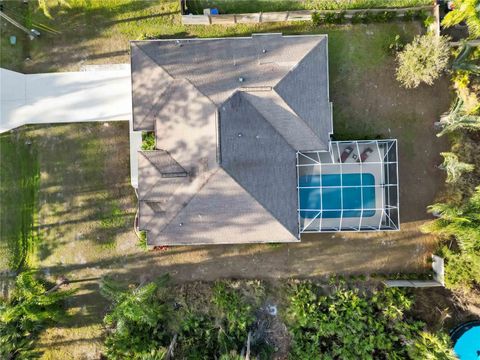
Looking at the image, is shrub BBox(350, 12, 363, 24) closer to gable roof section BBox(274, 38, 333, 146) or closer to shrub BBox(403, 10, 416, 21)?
shrub BBox(403, 10, 416, 21)

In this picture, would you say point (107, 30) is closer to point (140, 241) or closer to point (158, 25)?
point (158, 25)

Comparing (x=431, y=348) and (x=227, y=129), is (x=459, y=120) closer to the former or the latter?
(x=431, y=348)

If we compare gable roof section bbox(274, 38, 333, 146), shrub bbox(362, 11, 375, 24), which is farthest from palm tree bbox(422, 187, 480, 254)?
shrub bbox(362, 11, 375, 24)

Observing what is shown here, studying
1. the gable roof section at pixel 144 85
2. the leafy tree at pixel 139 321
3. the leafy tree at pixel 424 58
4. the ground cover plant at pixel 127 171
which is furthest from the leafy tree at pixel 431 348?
the gable roof section at pixel 144 85

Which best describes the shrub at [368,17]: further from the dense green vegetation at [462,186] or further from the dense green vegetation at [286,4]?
the dense green vegetation at [462,186]

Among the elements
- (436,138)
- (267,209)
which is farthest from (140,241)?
(436,138)

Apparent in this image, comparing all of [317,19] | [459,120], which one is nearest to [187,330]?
[459,120]
